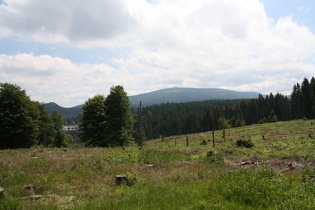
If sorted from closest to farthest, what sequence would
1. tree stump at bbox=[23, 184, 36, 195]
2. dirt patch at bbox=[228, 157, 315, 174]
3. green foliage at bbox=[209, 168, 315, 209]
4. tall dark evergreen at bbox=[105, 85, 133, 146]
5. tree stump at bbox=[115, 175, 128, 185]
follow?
green foliage at bbox=[209, 168, 315, 209], tree stump at bbox=[23, 184, 36, 195], tree stump at bbox=[115, 175, 128, 185], dirt patch at bbox=[228, 157, 315, 174], tall dark evergreen at bbox=[105, 85, 133, 146]

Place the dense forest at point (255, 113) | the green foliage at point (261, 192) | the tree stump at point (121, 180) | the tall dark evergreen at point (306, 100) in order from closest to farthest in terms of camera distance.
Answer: the green foliage at point (261, 192) < the tree stump at point (121, 180) < the tall dark evergreen at point (306, 100) < the dense forest at point (255, 113)

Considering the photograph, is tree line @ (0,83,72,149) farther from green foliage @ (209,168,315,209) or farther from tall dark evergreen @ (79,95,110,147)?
green foliage @ (209,168,315,209)

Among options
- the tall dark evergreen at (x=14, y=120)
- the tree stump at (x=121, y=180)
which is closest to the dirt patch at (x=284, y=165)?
the tree stump at (x=121, y=180)

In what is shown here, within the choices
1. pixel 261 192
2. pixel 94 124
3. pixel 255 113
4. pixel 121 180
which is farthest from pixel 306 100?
pixel 121 180

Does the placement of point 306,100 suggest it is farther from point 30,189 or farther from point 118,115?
point 30,189

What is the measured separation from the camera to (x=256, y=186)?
25.4 feet

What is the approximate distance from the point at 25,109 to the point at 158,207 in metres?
39.5

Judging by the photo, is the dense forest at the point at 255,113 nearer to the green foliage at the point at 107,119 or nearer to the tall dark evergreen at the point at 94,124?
the green foliage at the point at 107,119

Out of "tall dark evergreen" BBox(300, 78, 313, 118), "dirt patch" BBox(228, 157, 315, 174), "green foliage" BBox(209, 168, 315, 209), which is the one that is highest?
"tall dark evergreen" BBox(300, 78, 313, 118)

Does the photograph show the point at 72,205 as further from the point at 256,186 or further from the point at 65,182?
the point at 256,186

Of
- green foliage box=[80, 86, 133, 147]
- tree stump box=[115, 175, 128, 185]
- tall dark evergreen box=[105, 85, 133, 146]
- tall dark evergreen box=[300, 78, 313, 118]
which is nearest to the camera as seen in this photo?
tree stump box=[115, 175, 128, 185]

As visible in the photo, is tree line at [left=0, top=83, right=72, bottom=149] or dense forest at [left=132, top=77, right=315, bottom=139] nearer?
tree line at [left=0, top=83, right=72, bottom=149]

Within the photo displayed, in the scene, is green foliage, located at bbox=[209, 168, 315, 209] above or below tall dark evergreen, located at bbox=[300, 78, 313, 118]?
below

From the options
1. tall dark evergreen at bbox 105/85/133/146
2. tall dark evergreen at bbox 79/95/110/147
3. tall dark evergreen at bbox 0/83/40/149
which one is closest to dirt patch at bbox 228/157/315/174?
tall dark evergreen at bbox 105/85/133/146
